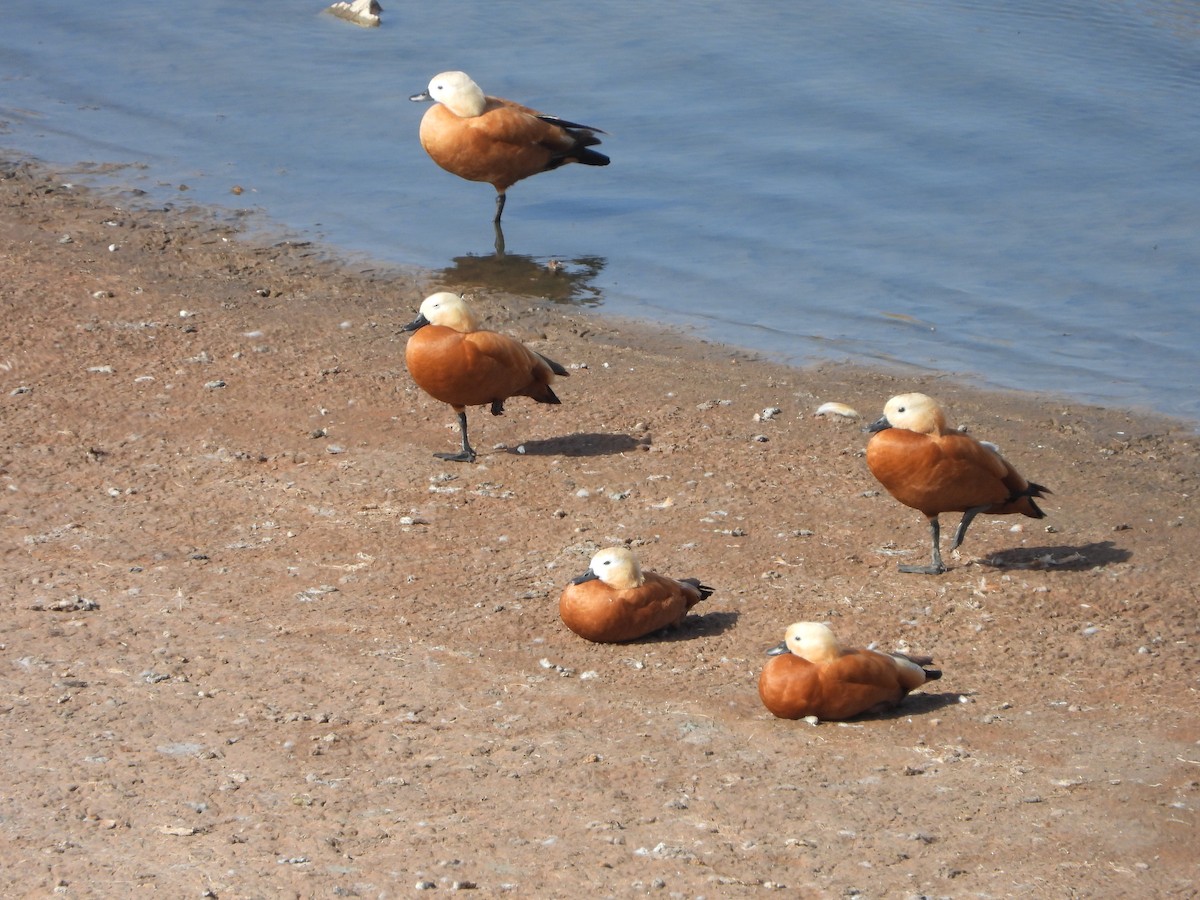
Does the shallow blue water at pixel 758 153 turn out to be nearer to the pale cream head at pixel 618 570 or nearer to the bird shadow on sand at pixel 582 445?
the bird shadow on sand at pixel 582 445

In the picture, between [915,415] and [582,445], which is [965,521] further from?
[582,445]

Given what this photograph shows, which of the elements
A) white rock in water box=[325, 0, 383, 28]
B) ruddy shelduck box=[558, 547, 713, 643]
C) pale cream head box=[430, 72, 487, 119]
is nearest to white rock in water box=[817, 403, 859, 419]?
ruddy shelduck box=[558, 547, 713, 643]

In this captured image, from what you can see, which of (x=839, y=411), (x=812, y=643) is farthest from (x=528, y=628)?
(x=839, y=411)

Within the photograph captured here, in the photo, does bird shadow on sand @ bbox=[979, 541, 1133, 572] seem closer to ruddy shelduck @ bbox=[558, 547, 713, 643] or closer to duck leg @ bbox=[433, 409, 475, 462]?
ruddy shelduck @ bbox=[558, 547, 713, 643]

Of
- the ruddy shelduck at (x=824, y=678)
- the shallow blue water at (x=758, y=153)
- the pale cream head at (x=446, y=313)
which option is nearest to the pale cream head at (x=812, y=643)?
the ruddy shelduck at (x=824, y=678)

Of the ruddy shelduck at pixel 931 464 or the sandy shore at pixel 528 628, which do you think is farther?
the ruddy shelduck at pixel 931 464

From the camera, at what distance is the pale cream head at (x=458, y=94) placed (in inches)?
441

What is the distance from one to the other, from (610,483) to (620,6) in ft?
37.2

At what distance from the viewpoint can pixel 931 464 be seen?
6.17 m

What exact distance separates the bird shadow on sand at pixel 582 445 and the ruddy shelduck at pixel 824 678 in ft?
8.37

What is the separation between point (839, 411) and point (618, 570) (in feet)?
9.59

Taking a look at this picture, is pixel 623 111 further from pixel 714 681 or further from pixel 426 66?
pixel 714 681

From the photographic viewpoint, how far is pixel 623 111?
554 inches

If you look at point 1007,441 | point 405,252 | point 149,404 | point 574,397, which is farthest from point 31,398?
point 1007,441
